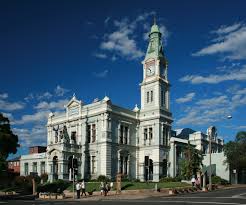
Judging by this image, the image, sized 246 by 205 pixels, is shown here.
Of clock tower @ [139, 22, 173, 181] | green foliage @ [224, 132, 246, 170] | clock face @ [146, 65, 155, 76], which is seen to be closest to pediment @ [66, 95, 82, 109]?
clock tower @ [139, 22, 173, 181]

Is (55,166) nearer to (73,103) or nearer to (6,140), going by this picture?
(73,103)

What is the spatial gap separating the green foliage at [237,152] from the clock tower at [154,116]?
1011 centimetres

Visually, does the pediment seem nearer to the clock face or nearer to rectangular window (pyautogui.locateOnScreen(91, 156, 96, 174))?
rectangular window (pyautogui.locateOnScreen(91, 156, 96, 174))

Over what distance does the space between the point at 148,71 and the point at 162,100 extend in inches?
230

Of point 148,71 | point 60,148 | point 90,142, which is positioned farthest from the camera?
point 148,71

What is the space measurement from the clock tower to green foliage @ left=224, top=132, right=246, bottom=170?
1011cm

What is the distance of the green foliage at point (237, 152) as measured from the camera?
66.5m

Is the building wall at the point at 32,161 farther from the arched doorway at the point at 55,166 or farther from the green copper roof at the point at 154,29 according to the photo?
the green copper roof at the point at 154,29

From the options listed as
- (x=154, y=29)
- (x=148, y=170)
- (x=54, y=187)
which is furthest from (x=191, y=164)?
(x=154, y=29)

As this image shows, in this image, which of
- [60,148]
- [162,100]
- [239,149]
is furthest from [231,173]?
[60,148]

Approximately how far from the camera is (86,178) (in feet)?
223

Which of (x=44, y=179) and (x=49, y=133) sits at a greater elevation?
(x=49, y=133)

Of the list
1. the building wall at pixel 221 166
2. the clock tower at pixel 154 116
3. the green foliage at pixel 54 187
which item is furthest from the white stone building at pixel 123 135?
the building wall at pixel 221 166

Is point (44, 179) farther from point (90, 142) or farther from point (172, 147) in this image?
point (172, 147)
